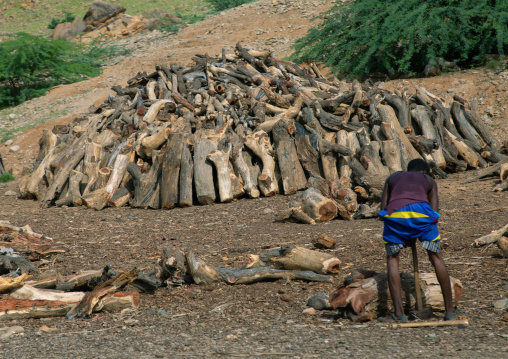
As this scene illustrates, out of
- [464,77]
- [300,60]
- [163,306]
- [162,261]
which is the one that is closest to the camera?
[163,306]

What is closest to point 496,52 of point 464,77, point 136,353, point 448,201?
point 464,77

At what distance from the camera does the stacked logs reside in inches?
339

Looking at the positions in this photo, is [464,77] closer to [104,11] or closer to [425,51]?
[425,51]

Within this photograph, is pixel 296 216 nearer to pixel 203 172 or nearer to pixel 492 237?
pixel 203 172

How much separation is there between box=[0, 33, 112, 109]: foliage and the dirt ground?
31.0 feet

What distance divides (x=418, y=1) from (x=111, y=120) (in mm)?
9893

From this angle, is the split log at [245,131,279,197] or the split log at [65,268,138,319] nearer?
the split log at [65,268,138,319]

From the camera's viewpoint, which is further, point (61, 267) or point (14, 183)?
point (14, 183)

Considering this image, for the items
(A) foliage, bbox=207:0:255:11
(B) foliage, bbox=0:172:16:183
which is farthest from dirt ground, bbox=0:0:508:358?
(A) foliage, bbox=207:0:255:11

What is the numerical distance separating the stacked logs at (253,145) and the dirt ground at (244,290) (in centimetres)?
39

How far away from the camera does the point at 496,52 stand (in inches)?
575

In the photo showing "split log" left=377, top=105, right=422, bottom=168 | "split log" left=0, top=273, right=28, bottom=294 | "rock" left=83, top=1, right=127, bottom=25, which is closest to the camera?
"split log" left=0, top=273, right=28, bottom=294

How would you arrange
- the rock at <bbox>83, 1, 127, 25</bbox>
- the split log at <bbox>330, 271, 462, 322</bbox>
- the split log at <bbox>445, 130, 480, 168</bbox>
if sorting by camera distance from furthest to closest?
the rock at <bbox>83, 1, 127, 25</bbox>, the split log at <bbox>445, 130, 480, 168</bbox>, the split log at <bbox>330, 271, 462, 322</bbox>

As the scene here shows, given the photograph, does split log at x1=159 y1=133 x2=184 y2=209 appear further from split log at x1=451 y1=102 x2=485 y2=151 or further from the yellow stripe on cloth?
split log at x1=451 y1=102 x2=485 y2=151
